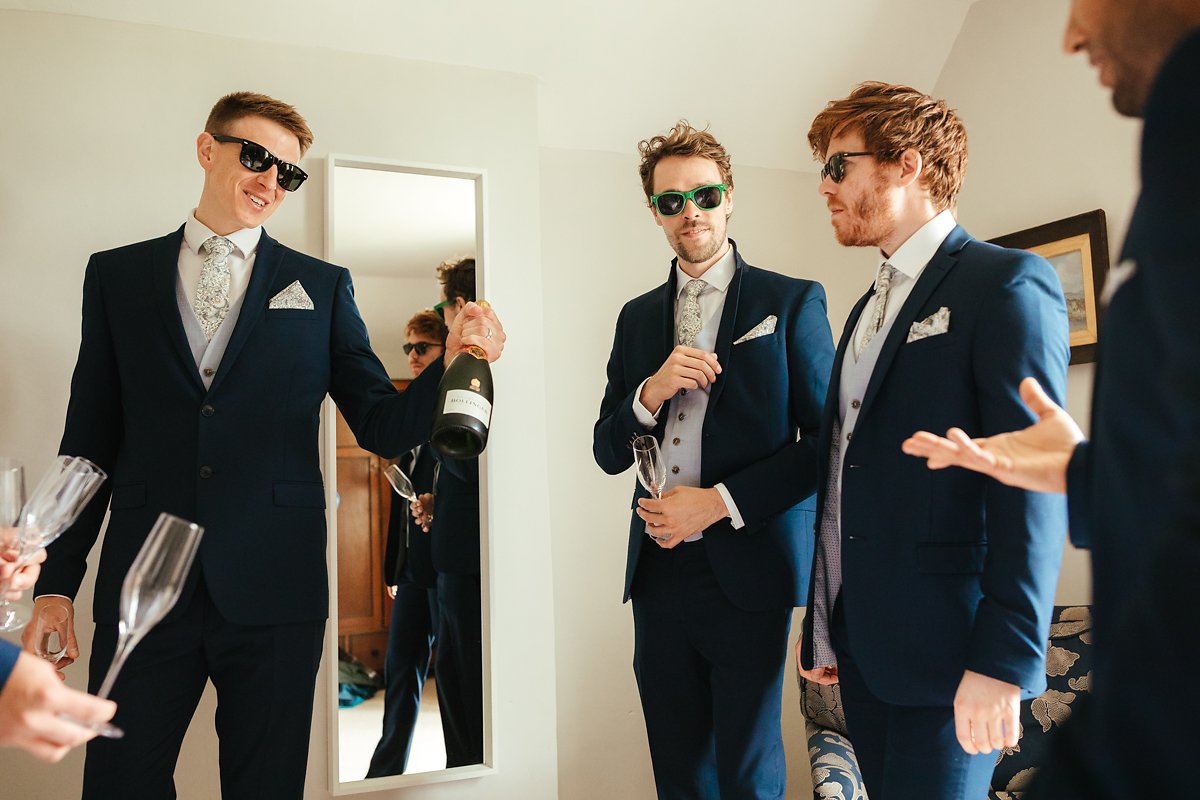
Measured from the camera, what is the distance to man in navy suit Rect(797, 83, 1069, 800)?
4.91 feet

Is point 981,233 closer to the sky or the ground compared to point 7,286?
closer to the sky

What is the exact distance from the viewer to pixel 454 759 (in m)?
2.91

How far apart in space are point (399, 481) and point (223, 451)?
91 centimetres

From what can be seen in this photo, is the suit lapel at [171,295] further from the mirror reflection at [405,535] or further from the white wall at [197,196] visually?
the mirror reflection at [405,535]

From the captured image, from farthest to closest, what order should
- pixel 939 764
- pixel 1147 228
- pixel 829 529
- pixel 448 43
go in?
1. pixel 448 43
2. pixel 829 529
3. pixel 939 764
4. pixel 1147 228

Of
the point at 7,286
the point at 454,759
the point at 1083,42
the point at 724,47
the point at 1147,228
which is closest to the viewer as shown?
the point at 1147,228

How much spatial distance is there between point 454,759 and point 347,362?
1397mm

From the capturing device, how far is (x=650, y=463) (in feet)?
6.74

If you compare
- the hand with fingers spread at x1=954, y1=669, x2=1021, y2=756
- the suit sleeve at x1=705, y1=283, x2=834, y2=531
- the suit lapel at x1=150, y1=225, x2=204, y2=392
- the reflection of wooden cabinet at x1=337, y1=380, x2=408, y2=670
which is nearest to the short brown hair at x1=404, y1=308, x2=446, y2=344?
the reflection of wooden cabinet at x1=337, y1=380, x2=408, y2=670

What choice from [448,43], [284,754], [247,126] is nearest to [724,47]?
[448,43]

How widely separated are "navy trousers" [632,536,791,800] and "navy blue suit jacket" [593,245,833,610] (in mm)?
57

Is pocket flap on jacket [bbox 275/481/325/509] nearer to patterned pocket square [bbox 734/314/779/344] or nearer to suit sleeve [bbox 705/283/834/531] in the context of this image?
suit sleeve [bbox 705/283/834/531]

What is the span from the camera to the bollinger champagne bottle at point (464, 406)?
A: 1938 mm

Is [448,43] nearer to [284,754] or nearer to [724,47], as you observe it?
[724,47]
